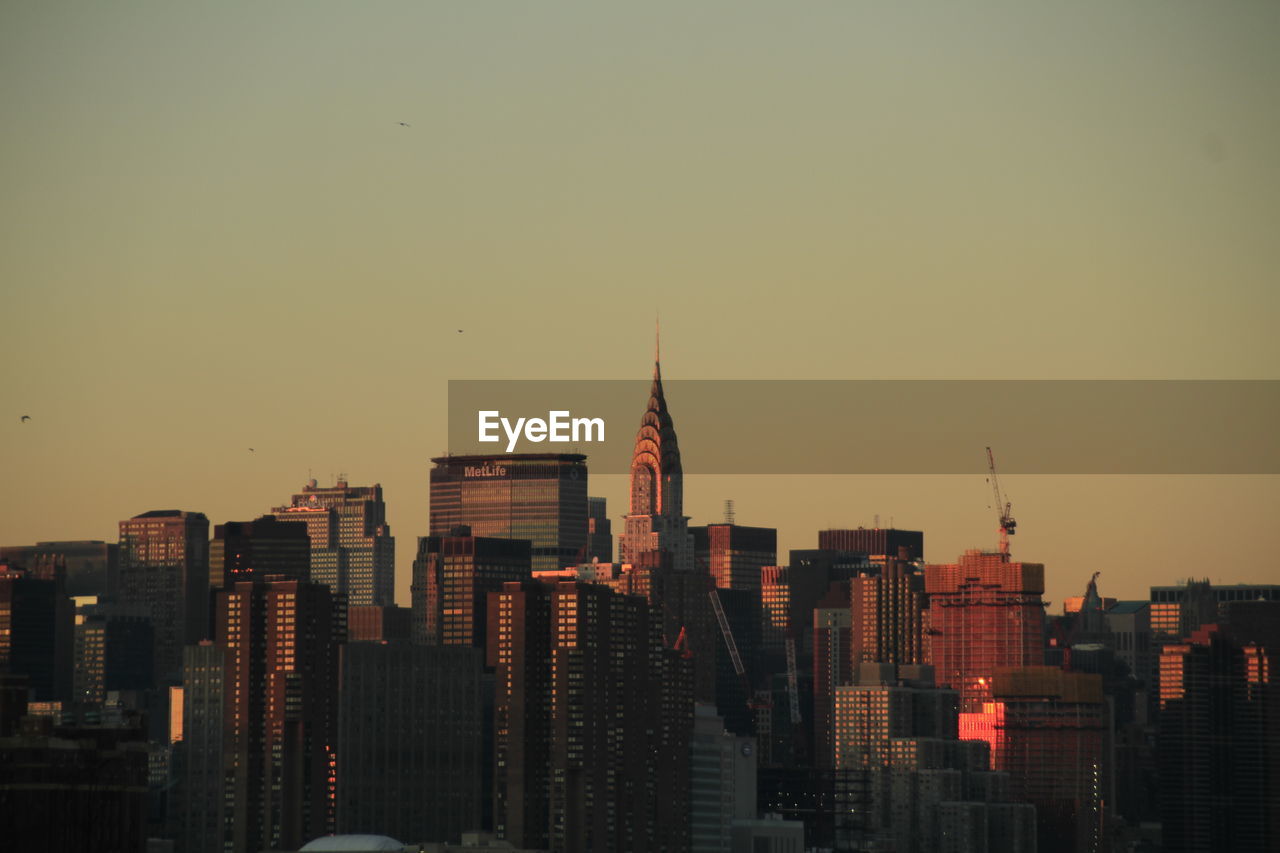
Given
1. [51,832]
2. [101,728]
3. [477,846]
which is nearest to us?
[51,832]

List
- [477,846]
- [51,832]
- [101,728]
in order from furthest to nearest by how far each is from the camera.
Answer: [477,846] < [101,728] < [51,832]

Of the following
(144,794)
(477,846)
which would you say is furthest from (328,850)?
(477,846)

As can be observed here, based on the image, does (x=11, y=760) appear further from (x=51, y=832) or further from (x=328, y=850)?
(x=328, y=850)

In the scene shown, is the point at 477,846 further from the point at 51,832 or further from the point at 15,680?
the point at 51,832

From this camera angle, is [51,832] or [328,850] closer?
[51,832]

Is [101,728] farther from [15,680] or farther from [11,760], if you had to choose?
[15,680]

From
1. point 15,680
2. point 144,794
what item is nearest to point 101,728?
point 144,794

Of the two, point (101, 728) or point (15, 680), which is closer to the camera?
point (101, 728)

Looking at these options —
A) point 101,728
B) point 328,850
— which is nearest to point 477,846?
point 328,850
